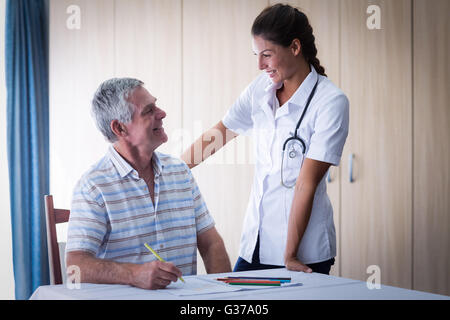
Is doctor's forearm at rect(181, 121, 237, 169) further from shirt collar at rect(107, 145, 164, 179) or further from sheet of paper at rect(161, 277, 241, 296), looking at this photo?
sheet of paper at rect(161, 277, 241, 296)

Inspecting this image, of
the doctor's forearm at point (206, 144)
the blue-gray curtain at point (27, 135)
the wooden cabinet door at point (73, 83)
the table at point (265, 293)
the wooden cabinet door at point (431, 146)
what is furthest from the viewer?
the wooden cabinet door at point (73, 83)

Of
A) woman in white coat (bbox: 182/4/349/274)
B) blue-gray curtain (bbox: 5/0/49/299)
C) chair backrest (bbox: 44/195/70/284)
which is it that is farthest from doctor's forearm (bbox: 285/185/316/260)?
blue-gray curtain (bbox: 5/0/49/299)

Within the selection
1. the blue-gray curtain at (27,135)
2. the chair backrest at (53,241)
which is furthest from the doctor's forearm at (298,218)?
the blue-gray curtain at (27,135)

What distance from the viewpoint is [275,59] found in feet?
5.97

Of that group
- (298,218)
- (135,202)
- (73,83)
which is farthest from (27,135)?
(298,218)

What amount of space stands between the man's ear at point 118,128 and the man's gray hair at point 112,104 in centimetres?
1

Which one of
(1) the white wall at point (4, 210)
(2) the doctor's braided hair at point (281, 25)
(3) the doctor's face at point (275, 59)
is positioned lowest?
(1) the white wall at point (4, 210)

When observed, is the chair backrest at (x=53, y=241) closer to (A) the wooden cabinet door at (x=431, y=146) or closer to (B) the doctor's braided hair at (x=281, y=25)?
(B) the doctor's braided hair at (x=281, y=25)

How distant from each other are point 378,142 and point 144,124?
68.2 inches

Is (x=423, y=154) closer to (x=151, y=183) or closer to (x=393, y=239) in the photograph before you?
(x=393, y=239)

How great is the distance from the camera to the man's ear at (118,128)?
5.68 feet

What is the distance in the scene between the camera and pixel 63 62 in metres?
3.76

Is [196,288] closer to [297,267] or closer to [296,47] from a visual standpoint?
[297,267]

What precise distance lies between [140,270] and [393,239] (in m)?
2.11
